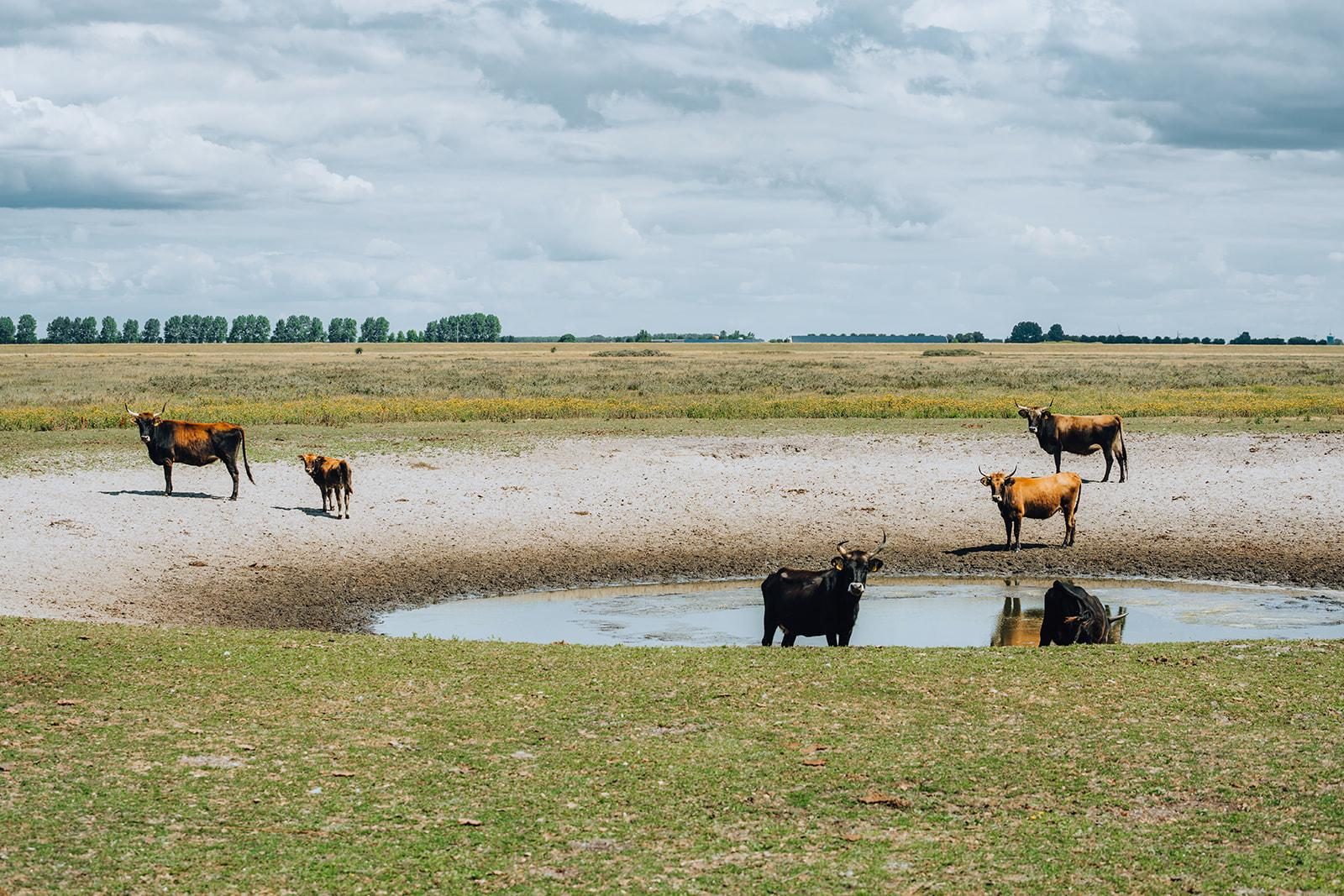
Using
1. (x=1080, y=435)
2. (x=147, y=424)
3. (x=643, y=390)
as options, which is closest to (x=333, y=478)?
(x=147, y=424)

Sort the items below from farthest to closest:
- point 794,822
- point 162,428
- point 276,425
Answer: point 276,425
point 162,428
point 794,822

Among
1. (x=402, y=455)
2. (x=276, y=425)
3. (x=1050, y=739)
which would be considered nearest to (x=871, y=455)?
(x=402, y=455)

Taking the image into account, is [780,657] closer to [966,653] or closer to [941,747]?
[966,653]

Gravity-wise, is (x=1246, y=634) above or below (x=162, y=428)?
below

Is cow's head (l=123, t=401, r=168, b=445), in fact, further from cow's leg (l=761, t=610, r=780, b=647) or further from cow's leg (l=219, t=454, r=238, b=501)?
cow's leg (l=761, t=610, r=780, b=647)

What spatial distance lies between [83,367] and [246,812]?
97.9 meters

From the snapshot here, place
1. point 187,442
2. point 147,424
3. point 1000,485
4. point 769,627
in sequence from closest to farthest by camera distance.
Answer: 1. point 769,627
2. point 1000,485
3. point 187,442
4. point 147,424

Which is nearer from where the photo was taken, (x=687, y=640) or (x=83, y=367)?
(x=687, y=640)

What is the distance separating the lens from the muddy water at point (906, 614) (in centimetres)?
2058

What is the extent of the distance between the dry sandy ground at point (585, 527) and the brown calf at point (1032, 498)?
0.61 metres

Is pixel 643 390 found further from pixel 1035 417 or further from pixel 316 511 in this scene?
pixel 316 511

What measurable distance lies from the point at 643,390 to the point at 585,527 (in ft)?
137

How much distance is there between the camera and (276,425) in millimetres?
45312

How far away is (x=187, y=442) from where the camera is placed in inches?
1203
